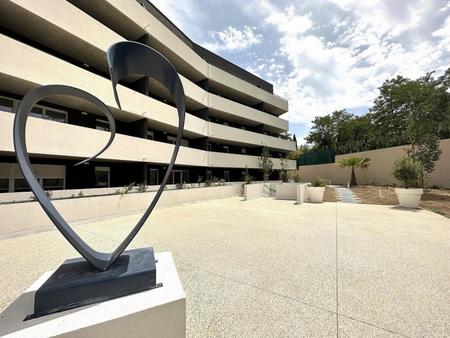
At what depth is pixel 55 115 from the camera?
472 inches

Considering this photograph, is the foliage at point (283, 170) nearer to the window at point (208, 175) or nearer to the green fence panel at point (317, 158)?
the green fence panel at point (317, 158)

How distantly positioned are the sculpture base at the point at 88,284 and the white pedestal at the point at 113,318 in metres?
0.08

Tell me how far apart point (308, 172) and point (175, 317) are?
3906 cm

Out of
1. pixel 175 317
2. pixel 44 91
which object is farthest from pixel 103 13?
pixel 175 317

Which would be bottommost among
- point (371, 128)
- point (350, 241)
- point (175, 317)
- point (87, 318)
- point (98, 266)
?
point (350, 241)

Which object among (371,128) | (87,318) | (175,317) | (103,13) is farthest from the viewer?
(371,128)

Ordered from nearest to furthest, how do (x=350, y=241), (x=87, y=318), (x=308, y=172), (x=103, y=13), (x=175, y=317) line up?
(x=87, y=318)
(x=175, y=317)
(x=350, y=241)
(x=103, y=13)
(x=308, y=172)

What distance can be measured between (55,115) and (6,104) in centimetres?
202

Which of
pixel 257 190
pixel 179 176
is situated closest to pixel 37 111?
pixel 179 176

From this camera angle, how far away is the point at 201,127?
789 inches

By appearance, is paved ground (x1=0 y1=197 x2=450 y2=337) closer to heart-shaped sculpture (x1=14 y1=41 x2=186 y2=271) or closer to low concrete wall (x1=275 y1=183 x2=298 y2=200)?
heart-shaped sculpture (x1=14 y1=41 x2=186 y2=271)

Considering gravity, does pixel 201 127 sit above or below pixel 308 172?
above

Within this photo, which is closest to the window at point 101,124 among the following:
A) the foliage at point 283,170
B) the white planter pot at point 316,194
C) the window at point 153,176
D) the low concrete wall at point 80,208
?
the window at point 153,176

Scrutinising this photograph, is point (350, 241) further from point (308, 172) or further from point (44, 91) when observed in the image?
Answer: point (308, 172)
